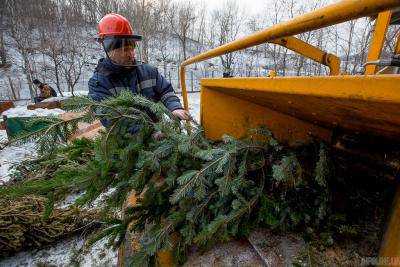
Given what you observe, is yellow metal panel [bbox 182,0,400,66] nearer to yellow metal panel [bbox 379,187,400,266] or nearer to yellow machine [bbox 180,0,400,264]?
yellow machine [bbox 180,0,400,264]

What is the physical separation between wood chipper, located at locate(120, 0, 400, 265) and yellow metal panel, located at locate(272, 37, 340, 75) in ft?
0.03

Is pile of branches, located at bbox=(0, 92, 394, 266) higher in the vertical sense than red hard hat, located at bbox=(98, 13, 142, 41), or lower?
lower

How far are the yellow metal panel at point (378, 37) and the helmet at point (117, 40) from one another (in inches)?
91.2

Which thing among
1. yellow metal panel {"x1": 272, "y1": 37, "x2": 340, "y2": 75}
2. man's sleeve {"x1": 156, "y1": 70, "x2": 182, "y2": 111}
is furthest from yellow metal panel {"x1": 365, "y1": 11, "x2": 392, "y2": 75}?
man's sleeve {"x1": 156, "y1": 70, "x2": 182, "y2": 111}

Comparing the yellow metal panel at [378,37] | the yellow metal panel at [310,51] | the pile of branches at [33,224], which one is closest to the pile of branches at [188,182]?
the yellow metal panel at [378,37]

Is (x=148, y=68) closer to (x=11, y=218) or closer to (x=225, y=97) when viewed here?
(x=225, y=97)

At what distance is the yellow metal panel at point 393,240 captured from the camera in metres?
1.07

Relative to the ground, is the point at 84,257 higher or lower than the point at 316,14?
lower

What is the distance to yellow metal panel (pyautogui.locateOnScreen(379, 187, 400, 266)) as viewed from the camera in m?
1.07

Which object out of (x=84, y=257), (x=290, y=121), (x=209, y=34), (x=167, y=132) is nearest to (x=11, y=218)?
(x=84, y=257)

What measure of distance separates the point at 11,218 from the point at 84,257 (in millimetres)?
1166

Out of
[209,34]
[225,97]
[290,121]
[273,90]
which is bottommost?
[290,121]

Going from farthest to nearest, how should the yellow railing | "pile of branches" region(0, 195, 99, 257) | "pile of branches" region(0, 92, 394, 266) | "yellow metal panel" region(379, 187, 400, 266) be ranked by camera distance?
"pile of branches" region(0, 195, 99, 257)
"pile of branches" region(0, 92, 394, 266)
"yellow metal panel" region(379, 187, 400, 266)
the yellow railing

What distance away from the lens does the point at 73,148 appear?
1959 millimetres
